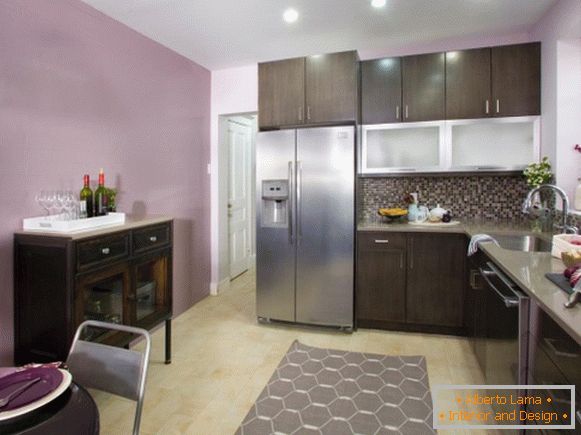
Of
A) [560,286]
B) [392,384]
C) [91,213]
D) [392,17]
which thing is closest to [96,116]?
[91,213]

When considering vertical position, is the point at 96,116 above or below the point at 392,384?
above

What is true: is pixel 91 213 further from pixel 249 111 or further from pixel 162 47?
pixel 249 111

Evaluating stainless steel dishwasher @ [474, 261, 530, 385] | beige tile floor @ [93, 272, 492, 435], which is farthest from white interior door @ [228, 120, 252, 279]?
stainless steel dishwasher @ [474, 261, 530, 385]

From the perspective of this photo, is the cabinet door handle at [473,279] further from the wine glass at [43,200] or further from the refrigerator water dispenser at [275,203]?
the wine glass at [43,200]

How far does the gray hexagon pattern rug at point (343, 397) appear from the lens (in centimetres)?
204

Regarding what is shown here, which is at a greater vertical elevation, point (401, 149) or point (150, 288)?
point (401, 149)

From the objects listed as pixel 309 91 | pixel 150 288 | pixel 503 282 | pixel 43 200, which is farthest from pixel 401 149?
pixel 43 200

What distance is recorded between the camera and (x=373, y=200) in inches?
151

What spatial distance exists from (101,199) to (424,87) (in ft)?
9.37

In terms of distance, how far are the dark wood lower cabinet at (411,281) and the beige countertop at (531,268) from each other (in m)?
0.12

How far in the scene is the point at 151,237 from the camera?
2621 mm

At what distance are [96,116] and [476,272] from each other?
9.81 feet

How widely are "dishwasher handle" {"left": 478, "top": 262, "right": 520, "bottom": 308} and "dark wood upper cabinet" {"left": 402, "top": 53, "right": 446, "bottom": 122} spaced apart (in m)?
1.61

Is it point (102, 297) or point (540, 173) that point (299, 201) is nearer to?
point (102, 297)
